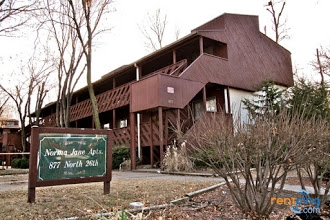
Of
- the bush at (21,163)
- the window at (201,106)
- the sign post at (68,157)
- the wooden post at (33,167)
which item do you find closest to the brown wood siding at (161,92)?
the window at (201,106)

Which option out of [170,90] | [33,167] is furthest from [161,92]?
[33,167]

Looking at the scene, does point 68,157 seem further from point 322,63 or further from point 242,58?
point 322,63

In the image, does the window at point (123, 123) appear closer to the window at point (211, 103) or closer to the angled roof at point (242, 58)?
the window at point (211, 103)

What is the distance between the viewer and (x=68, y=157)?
18.0 ft

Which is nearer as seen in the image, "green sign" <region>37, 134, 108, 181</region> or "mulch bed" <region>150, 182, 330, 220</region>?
"mulch bed" <region>150, 182, 330, 220</region>

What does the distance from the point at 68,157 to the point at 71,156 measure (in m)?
0.07

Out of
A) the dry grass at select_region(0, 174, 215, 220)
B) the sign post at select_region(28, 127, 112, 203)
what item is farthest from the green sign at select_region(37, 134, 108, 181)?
the dry grass at select_region(0, 174, 215, 220)

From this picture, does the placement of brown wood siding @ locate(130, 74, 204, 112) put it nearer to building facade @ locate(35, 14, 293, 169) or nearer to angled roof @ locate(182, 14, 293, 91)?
building facade @ locate(35, 14, 293, 169)

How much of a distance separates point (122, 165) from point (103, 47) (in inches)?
310

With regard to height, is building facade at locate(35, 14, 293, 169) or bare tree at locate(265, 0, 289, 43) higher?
bare tree at locate(265, 0, 289, 43)

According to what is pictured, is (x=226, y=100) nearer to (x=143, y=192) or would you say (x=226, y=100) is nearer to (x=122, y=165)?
(x=122, y=165)

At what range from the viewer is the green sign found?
520 cm

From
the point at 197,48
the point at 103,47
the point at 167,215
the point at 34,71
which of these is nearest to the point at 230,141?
the point at 167,215
